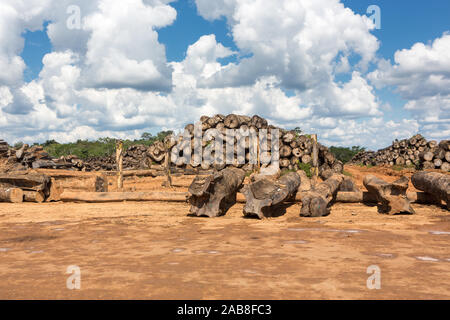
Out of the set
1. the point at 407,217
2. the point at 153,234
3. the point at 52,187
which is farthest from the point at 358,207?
the point at 52,187

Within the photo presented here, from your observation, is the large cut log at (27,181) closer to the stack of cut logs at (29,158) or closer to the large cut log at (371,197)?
the stack of cut logs at (29,158)

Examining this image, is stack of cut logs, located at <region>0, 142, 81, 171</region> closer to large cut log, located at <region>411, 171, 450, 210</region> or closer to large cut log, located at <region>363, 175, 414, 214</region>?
large cut log, located at <region>363, 175, 414, 214</region>

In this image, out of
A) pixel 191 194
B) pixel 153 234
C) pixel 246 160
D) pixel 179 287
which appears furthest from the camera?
pixel 246 160

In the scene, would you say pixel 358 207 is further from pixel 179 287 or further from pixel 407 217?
pixel 179 287

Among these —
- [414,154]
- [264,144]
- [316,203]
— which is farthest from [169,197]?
[414,154]

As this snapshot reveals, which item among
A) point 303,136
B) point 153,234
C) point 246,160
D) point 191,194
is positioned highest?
point 303,136

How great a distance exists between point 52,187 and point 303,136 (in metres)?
11.5

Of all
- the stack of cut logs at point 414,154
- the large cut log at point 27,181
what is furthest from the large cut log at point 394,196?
the stack of cut logs at point 414,154

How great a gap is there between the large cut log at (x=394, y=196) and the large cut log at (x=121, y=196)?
198 inches

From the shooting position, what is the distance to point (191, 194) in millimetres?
7688

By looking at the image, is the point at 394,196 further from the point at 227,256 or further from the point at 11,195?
→ the point at 11,195

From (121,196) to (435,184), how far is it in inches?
329

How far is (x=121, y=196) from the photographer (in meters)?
9.80

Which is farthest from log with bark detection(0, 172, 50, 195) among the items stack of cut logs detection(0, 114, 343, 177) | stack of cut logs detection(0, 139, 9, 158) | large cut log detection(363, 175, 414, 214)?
large cut log detection(363, 175, 414, 214)
